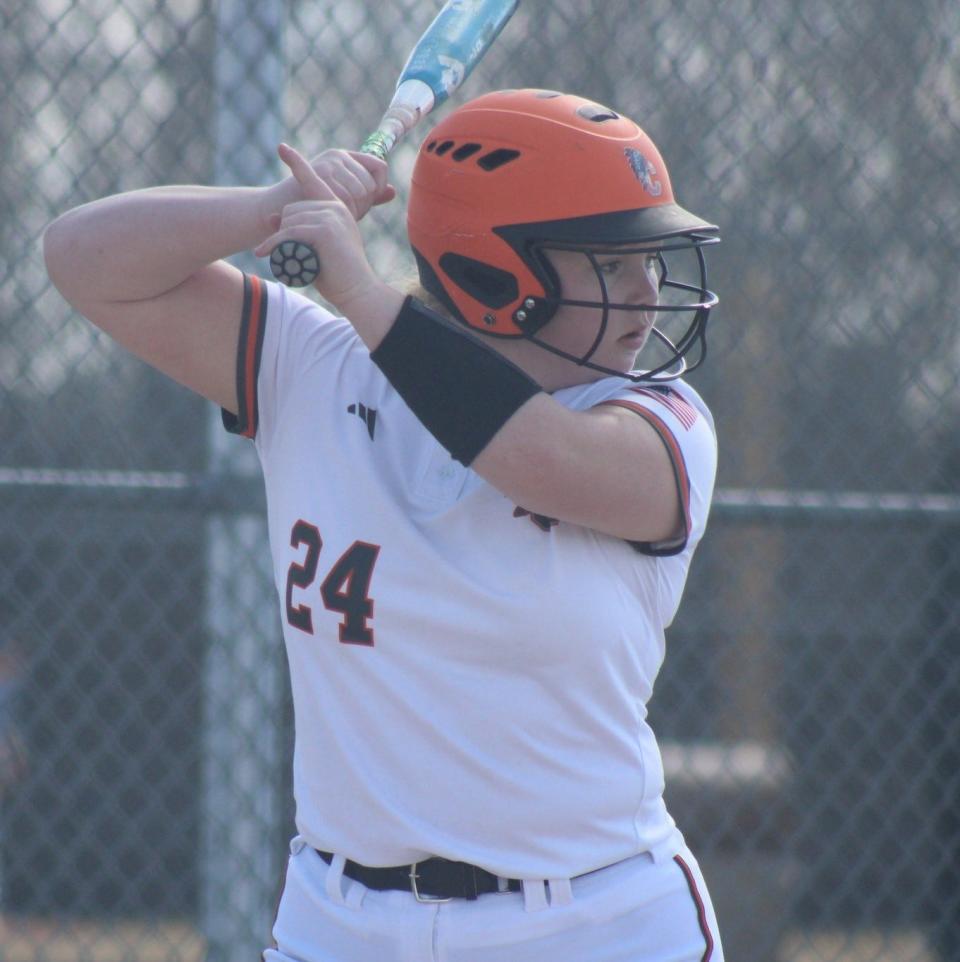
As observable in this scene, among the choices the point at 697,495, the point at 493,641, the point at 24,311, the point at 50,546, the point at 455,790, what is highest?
the point at 697,495

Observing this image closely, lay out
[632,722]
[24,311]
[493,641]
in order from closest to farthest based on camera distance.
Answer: [493,641]
[632,722]
[24,311]

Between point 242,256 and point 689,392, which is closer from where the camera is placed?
point 689,392

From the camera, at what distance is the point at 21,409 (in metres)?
3.53

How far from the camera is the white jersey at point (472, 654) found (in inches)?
60.5

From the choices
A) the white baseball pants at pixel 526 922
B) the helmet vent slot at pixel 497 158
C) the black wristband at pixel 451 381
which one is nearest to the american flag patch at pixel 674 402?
the black wristband at pixel 451 381

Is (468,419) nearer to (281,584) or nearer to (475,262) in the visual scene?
(475,262)

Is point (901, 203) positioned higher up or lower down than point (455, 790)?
higher up

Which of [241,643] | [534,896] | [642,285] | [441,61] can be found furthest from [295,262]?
[241,643]

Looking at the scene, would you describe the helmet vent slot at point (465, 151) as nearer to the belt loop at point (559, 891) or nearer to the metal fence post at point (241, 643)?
the belt loop at point (559, 891)

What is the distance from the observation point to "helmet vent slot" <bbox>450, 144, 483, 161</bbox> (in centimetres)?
164

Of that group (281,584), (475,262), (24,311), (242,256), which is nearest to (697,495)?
(475,262)

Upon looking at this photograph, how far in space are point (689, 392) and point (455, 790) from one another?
0.57m

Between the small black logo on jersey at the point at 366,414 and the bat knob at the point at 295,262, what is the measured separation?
0.30 metres

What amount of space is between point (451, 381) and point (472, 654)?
1.09 feet
